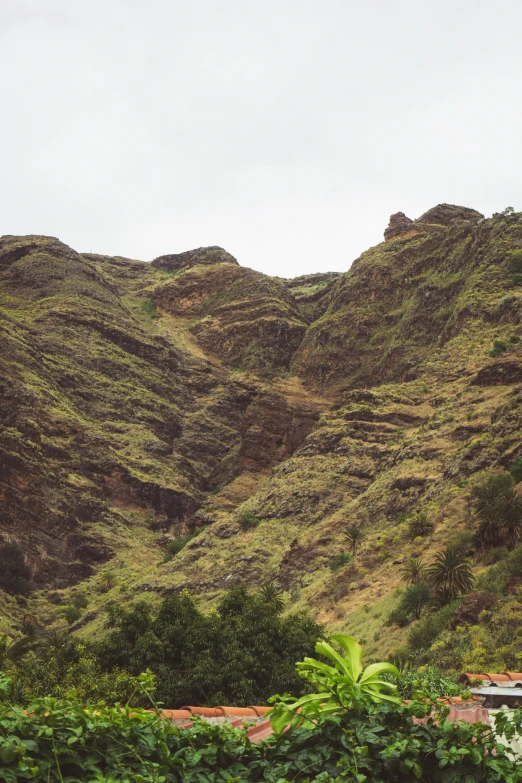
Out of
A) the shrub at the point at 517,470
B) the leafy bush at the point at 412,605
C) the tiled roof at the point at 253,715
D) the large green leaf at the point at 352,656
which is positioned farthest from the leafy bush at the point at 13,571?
the large green leaf at the point at 352,656

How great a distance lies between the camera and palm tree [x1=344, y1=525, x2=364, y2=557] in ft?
172

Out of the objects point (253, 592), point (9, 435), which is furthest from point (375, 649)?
point (9, 435)

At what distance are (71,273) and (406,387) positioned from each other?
63009 mm

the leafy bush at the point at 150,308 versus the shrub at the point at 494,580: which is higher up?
the leafy bush at the point at 150,308

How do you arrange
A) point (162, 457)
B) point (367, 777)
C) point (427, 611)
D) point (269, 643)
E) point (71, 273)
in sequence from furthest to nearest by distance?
point (71, 273) → point (162, 457) → point (427, 611) → point (269, 643) → point (367, 777)

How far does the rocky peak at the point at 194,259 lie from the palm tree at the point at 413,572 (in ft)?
335

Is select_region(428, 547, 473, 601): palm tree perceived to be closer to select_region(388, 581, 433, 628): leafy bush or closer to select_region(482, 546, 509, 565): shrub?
select_region(388, 581, 433, 628): leafy bush

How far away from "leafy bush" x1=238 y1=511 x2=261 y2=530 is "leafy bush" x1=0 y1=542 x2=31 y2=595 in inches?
827

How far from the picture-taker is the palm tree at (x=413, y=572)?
41219 millimetres

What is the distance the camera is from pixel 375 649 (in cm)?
3691

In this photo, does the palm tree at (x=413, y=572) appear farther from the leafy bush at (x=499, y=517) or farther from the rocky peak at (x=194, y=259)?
the rocky peak at (x=194, y=259)

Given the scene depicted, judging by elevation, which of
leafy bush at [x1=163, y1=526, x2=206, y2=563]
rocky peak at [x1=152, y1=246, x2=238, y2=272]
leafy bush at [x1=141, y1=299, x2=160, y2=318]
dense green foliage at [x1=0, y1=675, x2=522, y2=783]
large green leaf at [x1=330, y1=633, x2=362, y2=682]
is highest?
rocky peak at [x1=152, y1=246, x2=238, y2=272]

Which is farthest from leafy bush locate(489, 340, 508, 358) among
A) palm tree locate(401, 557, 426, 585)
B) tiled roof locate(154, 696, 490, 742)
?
tiled roof locate(154, 696, 490, 742)

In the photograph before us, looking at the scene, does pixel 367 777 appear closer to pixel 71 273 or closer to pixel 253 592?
pixel 253 592
